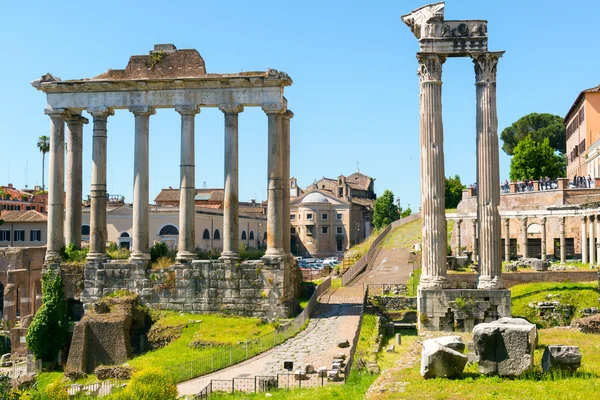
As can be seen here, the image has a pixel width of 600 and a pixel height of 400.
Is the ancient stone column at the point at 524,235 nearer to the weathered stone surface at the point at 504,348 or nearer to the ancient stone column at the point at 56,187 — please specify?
the ancient stone column at the point at 56,187

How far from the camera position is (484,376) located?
46.5 ft

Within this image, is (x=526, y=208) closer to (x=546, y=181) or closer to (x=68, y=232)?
(x=546, y=181)

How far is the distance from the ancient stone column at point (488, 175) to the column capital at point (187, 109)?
11.9 metres

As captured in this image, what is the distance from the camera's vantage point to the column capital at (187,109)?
2816cm

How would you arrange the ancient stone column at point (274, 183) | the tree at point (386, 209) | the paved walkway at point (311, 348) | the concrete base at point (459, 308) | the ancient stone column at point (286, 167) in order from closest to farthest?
1. the paved walkway at point (311, 348)
2. the concrete base at point (459, 308)
3. the ancient stone column at point (274, 183)
4. the ancient stone column at point (286, 167)
5. the tree at point (386, 209)

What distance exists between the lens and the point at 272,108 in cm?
2770

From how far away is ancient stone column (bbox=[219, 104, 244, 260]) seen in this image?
91.3ft

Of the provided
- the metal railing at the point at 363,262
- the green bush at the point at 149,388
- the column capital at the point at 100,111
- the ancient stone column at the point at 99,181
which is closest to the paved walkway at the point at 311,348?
the green bush at the point at 149,388

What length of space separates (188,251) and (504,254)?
2737 cm

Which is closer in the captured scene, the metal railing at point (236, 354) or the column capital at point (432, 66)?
the metal railing at point (236, 354)

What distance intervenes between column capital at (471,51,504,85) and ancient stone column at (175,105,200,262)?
1194 cm

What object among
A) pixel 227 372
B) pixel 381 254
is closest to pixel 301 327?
pixel 227 372

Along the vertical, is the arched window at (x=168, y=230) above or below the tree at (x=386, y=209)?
below

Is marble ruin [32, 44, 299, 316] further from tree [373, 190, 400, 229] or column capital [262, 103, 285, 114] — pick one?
tree [373, 190, 400, 229]
